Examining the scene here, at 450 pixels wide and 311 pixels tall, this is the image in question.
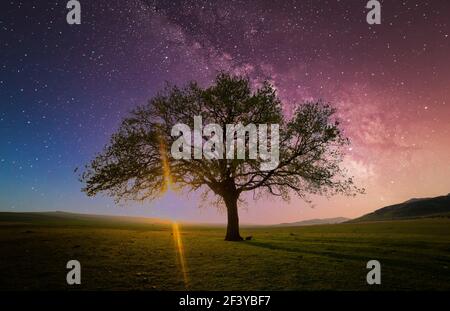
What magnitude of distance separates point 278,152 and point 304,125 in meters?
3.86

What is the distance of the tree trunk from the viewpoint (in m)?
34.8

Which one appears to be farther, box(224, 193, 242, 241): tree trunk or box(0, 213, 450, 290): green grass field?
box(224, 193, 242, 241): tree trunk

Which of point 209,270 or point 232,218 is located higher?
→ point 232,218

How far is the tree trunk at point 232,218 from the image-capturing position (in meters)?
34.8

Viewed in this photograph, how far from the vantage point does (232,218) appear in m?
35.3

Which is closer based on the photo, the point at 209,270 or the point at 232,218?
the point at 209,270

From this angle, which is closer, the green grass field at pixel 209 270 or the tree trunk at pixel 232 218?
the green grass field at pixel 209 270
